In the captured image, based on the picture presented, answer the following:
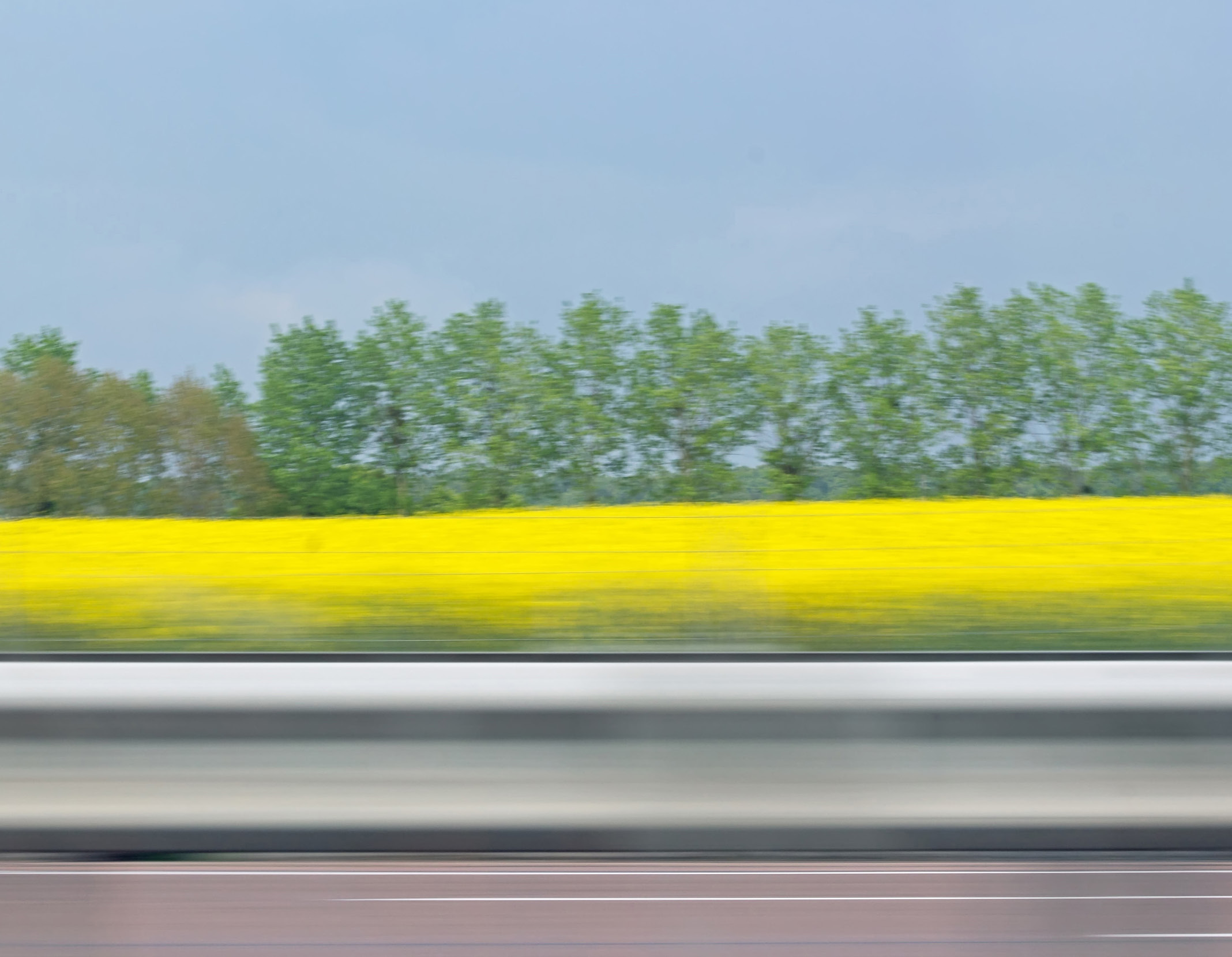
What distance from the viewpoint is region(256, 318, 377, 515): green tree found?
20938 mm

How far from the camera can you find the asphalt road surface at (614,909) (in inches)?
160

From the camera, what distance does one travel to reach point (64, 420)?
1881cm

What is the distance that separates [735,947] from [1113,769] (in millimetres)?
1645

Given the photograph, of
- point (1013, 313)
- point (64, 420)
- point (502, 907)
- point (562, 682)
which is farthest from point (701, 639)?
point (1013, 313)

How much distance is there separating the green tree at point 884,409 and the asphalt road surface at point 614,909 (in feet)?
49.9

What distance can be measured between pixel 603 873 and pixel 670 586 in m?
3.60

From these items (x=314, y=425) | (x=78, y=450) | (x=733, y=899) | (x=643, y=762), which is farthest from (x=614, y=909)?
(x=314, y=425)

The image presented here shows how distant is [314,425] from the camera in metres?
22.9

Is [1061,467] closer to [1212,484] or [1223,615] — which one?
[1212,484]

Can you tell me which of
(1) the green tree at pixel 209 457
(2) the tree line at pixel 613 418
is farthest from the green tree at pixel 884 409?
(1) the green tree at pixel 209 457

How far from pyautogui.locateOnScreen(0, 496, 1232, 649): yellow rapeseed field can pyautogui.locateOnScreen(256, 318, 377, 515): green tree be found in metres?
7.04

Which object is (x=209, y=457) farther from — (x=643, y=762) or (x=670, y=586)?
(x=643, y=762)

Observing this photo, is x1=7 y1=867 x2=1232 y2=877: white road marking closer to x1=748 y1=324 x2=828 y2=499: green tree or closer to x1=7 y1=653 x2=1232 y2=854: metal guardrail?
x1=7 y1=653 x2=1232 y2=854: metal guardrail

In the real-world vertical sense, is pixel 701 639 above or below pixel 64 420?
below
